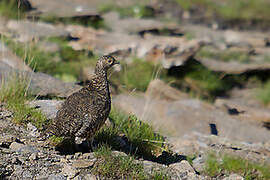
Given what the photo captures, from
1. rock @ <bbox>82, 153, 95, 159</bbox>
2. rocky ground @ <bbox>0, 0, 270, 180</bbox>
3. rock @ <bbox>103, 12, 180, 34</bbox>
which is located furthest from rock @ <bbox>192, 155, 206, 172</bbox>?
rock @ <bbox>103, 12, 180, 34</bbox>

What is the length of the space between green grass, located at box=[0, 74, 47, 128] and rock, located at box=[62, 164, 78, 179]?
983 millimetres

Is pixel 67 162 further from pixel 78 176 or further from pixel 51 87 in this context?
pixel 51 87

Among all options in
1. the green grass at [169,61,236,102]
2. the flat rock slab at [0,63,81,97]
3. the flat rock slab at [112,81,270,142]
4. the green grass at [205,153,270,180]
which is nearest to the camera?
the green grass at [205,153,270,180]

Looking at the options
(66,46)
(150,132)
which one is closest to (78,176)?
(150,132)

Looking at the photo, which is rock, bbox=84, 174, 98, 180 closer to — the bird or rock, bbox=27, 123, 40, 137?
the bird

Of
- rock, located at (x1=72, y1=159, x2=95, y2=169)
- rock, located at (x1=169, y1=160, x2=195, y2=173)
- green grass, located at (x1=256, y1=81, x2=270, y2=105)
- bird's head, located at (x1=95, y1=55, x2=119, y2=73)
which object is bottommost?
green grass, located at (x1=256, y1=81, x2=270, y2=105)

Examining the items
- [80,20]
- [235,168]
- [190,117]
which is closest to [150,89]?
[190,117]

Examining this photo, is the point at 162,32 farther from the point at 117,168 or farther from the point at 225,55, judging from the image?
the point at 117,168

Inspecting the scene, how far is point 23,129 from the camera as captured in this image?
17.6 feet

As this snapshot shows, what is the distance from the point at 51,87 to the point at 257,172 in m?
3.80

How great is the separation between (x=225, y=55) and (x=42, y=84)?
1079cm

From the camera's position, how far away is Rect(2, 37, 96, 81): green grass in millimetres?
9141

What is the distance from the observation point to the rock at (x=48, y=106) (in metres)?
5.75

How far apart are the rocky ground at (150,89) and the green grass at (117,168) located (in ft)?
0.22
